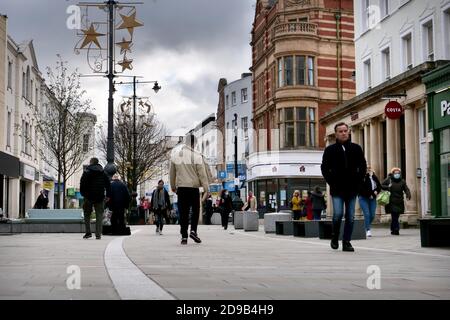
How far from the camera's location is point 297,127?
52812 millimetres

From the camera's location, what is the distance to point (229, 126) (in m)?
72.4

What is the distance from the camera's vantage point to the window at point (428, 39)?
28812 mm

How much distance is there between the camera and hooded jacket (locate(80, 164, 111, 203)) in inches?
699

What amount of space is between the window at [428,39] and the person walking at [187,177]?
1776cm

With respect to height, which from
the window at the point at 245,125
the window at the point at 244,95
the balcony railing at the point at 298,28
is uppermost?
the balcony railing at the point at 298,28

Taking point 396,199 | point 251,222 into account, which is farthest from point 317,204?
point 396,199

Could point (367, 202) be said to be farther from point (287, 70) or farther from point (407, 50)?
point (287, 70)

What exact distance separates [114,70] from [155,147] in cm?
3091

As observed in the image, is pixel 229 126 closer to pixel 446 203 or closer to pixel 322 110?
pixel 322 110

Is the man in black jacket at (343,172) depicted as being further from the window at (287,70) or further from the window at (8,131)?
the window at (287,70)

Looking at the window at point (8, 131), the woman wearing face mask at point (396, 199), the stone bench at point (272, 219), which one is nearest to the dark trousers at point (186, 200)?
the woman wearing face mask at point (396, 199)

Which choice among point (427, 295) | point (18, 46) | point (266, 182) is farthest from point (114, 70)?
point (266, 182)

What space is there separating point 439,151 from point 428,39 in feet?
54.9

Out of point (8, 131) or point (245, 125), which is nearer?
point (8, 131)
